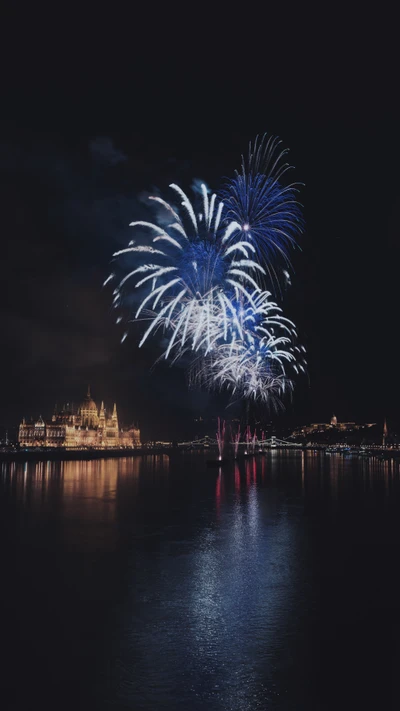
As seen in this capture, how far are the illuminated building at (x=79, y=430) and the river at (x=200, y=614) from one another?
131316mm

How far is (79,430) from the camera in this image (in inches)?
5842

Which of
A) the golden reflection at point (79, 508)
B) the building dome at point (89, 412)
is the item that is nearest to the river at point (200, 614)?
the golden reflection at point (79, 508)

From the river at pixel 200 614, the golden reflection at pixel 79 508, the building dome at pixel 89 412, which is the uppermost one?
the building dome at pixel 89 412

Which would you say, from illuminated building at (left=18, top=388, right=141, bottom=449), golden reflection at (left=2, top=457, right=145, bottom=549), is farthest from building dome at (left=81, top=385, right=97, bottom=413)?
golden reflection at (left=2, top=457, right=145, bottom=549)

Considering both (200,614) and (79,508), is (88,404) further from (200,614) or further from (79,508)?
(200,614)

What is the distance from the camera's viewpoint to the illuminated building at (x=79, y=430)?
143m

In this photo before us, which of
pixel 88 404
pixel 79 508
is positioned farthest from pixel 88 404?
pixel 79 508

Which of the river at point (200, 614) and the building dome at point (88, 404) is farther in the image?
the building dome at point (88, 404)

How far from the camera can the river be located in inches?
217

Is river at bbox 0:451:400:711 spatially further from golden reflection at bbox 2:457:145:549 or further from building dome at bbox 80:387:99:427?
building dome at bbox 80:387:99:427

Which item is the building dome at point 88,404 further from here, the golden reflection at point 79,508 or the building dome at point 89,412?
the golden reflection at point 79,508

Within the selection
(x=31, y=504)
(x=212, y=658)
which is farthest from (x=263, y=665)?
(x=31, y=504)

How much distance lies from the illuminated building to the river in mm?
131316

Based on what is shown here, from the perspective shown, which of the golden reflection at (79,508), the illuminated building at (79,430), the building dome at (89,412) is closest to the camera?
the golden reflection at (79,508)
